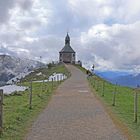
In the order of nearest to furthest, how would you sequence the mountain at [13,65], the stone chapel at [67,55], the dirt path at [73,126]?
the dirt path at [73,126], the stone chapel at [67,55], the mountain at [13,65]

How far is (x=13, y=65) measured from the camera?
153500mm

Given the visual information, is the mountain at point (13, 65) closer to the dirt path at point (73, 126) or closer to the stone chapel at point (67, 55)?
the stone chapel at point (67, 55)

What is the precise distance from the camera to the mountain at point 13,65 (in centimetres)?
14238

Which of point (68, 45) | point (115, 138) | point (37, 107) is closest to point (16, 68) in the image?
point (68, 45)

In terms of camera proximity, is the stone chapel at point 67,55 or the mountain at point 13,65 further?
the mountain at point 13,65

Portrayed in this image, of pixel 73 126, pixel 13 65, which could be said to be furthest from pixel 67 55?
pixel 73 126

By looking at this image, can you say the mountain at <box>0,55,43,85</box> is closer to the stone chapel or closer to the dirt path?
the stone chapel

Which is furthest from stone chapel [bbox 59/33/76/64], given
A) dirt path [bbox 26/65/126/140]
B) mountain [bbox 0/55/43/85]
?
dirt path [bbox 26/65/126/140]

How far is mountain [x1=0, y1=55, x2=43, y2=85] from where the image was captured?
142 meters

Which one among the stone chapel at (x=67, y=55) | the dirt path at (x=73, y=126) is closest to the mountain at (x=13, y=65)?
the stone chapel at (x=67, y=55)

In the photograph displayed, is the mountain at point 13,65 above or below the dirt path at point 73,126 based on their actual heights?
above

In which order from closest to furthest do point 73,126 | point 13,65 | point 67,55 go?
1. point 73,126
2. point 67,55
3. point 13,65

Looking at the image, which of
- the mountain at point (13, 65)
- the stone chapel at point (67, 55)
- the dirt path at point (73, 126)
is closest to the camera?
the dirt path at point (73, 126)

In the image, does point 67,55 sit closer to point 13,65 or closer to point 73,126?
point 13,65
